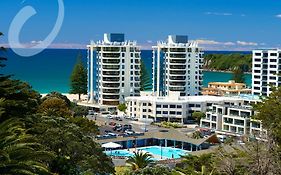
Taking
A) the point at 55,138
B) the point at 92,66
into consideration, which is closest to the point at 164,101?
the point at 92,66

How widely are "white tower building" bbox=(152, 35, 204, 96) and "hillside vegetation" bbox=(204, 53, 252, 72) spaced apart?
57.6m

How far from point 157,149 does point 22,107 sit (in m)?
20.4

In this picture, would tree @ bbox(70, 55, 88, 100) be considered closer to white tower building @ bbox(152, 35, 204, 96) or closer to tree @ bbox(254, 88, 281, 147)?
white tower building @ bbox(152, 35, 204, 96)

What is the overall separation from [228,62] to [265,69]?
2813 inches

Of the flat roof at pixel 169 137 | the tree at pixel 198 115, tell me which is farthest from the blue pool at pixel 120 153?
the tree at pixel 198 115

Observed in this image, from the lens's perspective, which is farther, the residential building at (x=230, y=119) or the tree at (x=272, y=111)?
the residential building at (x=230, y=119)

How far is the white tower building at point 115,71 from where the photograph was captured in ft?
164

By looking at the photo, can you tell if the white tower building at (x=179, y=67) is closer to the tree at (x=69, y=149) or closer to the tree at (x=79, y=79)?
the tree at (x=79, y=79)

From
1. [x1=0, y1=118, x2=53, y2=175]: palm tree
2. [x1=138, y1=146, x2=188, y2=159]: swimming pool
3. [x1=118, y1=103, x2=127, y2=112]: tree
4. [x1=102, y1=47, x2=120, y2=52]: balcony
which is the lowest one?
[x1=138, y1=146, x2=188, y2=159]: swimming pool

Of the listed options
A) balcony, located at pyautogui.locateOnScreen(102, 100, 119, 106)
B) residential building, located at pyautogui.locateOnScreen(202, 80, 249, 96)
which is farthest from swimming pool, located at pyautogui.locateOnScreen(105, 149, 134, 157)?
residential building, located at pyautogui.locateOnScreen(202, 80, 249, 96)

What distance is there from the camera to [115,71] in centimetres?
5019

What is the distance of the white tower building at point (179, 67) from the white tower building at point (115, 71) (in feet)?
7.49

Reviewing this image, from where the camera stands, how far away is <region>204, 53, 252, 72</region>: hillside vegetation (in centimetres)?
10956

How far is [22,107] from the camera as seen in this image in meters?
13.0
